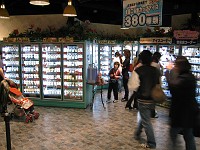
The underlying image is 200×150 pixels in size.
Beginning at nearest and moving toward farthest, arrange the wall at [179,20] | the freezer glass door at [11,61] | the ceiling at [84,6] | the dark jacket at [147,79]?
the dark jacket at [147,79], the freezer glass door at [11,61], the ceiling at [84,6], the wall at [179,20]

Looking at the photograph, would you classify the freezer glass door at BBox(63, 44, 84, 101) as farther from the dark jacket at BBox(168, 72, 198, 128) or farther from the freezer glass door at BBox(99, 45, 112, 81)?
the dark jacket at BBox(168, 72, 198, 128)

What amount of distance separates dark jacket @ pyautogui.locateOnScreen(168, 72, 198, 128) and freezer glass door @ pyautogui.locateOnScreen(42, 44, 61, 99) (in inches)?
186

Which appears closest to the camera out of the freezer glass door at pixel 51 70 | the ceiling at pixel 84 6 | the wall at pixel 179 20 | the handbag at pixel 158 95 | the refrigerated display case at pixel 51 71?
Result: the handbag at pixel 158 95

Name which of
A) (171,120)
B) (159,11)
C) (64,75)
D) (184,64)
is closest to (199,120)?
(171,120)

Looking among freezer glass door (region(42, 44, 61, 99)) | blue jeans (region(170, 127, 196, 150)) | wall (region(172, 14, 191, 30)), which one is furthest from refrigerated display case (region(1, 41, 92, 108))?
wall (region(172, 14, 191, 30))

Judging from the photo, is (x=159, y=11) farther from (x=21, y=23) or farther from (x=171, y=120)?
(x=21, y=23)

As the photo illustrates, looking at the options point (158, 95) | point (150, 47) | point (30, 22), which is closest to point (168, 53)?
point (150, 47)

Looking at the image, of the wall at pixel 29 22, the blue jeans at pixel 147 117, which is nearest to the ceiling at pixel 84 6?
the wall at pixel 29 22

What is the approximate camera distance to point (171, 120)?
347cm

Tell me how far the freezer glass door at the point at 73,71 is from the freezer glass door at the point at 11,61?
1782mm

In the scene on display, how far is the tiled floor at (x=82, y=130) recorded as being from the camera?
4656mm

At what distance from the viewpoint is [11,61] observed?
314 inches

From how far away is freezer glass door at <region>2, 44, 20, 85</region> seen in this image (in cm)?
785

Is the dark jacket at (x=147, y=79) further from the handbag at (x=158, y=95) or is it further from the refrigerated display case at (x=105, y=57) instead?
the refrigerated display case at (x=105, y=57)
